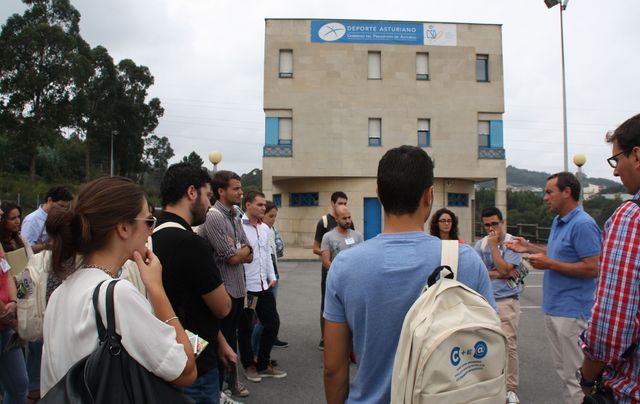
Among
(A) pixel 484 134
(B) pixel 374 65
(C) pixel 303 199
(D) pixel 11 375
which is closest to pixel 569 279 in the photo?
(D) pixel 11 375

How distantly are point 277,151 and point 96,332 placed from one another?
78.8ft

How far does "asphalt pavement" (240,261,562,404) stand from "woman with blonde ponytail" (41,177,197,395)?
349 cm

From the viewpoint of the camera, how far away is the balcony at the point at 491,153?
85.9 ft

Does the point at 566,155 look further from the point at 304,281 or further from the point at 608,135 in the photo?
the point at 608,135

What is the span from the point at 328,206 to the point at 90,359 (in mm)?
23627

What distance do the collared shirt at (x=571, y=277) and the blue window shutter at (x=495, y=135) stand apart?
23.4 metres

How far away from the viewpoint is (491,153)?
26.2 meters

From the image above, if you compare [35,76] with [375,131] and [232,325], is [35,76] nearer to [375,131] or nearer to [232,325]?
[375,131]

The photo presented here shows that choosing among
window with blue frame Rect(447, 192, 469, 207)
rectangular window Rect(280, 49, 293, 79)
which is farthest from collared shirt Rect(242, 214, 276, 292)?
window with blue frame Rect(447, 192, 469, 207)

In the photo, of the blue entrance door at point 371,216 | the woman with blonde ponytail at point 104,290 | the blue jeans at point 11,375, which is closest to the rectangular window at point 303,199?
the blue entrance door at point 371,216

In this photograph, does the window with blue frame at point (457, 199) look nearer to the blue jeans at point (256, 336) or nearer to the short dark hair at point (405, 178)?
the blue jeans at point (256, 336)

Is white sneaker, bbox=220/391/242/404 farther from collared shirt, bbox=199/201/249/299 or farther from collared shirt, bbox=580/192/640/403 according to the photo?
collared shirt, bbox=580/192/640/403

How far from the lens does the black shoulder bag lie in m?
1.62

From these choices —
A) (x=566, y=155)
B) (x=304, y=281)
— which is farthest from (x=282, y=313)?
(x=566, y=155)
